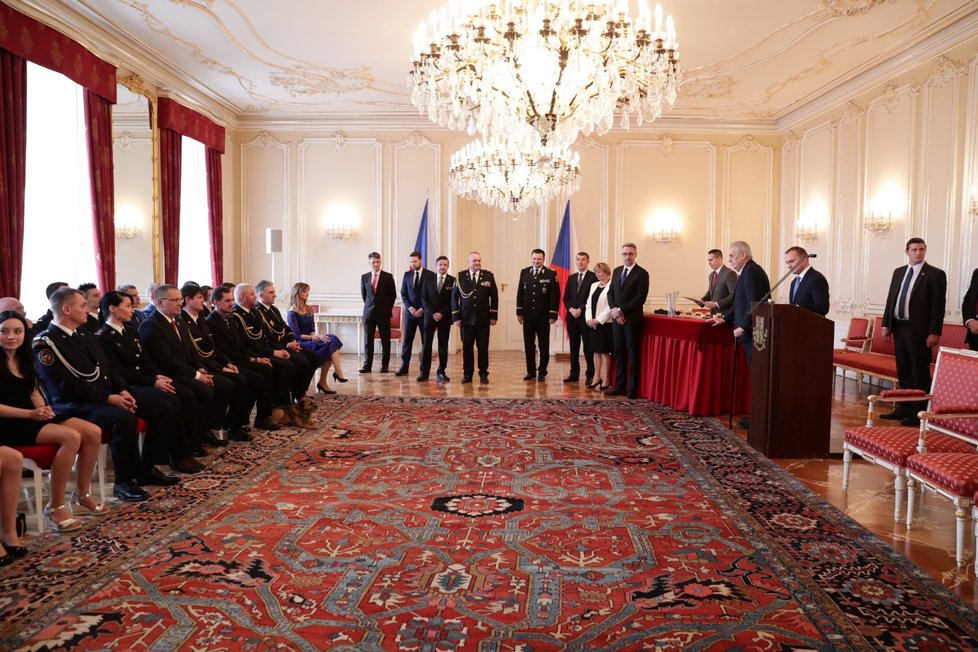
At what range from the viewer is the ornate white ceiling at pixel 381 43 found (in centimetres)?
673

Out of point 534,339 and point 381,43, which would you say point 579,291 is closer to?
point 534,339

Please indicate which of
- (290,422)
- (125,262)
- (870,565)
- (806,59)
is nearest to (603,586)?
(870,565)

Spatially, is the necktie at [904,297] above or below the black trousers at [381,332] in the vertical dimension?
above

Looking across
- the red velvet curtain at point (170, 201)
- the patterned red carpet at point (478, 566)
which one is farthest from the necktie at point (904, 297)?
the red velvet curtain at point (170, 201)

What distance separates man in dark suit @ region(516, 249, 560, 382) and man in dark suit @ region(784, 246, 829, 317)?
3.38 m

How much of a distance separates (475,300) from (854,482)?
4.94 meters

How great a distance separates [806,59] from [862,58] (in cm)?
64

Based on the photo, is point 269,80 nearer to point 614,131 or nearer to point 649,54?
point 614,131

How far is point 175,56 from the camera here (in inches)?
322

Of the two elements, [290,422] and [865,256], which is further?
[865,256]

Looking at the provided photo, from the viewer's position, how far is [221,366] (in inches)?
212

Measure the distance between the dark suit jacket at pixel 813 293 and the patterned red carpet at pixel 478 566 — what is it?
5.01 feet

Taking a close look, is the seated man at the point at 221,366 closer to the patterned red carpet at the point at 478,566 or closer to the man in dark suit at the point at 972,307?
the patterned red carpet at the point at 478,566

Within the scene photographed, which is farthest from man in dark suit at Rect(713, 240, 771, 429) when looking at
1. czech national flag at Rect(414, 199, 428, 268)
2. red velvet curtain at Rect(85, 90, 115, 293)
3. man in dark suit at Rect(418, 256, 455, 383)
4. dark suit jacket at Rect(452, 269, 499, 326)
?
red velvet curtain at Rect(85, 90, 115, 293)
